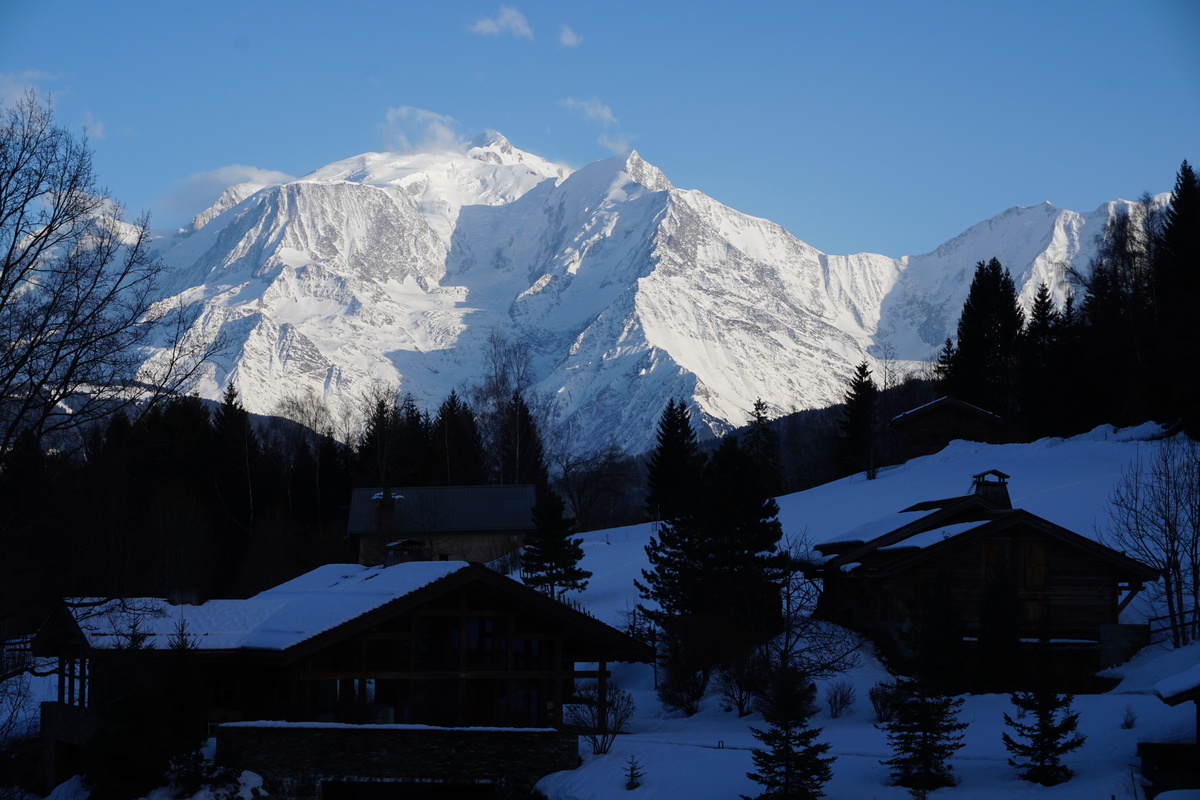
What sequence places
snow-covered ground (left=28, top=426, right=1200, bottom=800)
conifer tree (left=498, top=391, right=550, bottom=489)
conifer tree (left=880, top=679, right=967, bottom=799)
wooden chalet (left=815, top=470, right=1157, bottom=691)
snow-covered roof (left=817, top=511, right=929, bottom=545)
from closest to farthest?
conifer tree (left=880, top=679, right=967, bottom=799) < snow-covered ground (left=28, top=426, right=1200, bottom=800) < wooden chalet (left=815, top=470, right=1157, bottom=691) < snow-covered roof (left=817, top=511, right=929, bottom=545) < conifer tree (left=498, top=391, right=550, bottom=489)

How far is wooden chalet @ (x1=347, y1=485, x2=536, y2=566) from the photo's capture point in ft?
191

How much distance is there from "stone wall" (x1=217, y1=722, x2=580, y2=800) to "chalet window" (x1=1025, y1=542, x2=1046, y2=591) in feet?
48.5

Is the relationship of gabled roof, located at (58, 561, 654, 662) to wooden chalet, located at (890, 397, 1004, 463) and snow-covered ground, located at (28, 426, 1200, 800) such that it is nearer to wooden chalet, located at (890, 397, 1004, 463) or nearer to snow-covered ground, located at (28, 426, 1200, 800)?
snow-covered ground, located at (28, 426, 1200, 800)

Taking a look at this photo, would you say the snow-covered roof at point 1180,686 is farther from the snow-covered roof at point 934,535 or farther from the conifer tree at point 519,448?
the conifer tree at point 519,448

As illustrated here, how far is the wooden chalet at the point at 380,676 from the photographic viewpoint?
23.4 m

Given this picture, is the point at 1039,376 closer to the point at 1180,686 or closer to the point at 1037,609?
the point at 1037,609

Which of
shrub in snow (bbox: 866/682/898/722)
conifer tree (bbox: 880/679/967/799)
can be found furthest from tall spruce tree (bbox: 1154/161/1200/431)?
conifer tree (bbox: 880/679/967/799)

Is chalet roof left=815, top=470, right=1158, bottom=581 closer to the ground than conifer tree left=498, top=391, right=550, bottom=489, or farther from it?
→ closer to the ground

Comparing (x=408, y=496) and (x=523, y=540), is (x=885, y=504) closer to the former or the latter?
(x=523, y=540)

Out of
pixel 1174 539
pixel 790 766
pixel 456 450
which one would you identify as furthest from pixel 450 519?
pixel 790 766

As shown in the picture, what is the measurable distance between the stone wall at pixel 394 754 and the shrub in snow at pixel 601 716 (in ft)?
2.94

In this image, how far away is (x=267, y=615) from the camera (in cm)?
2700

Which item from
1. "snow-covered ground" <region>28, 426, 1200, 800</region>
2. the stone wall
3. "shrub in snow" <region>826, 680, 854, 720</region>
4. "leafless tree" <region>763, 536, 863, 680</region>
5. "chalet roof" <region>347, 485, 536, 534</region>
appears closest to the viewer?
"snow-covered ground" <region>28, 426, 1200, 800</region>

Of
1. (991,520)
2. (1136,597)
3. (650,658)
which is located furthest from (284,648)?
(1136,597)
